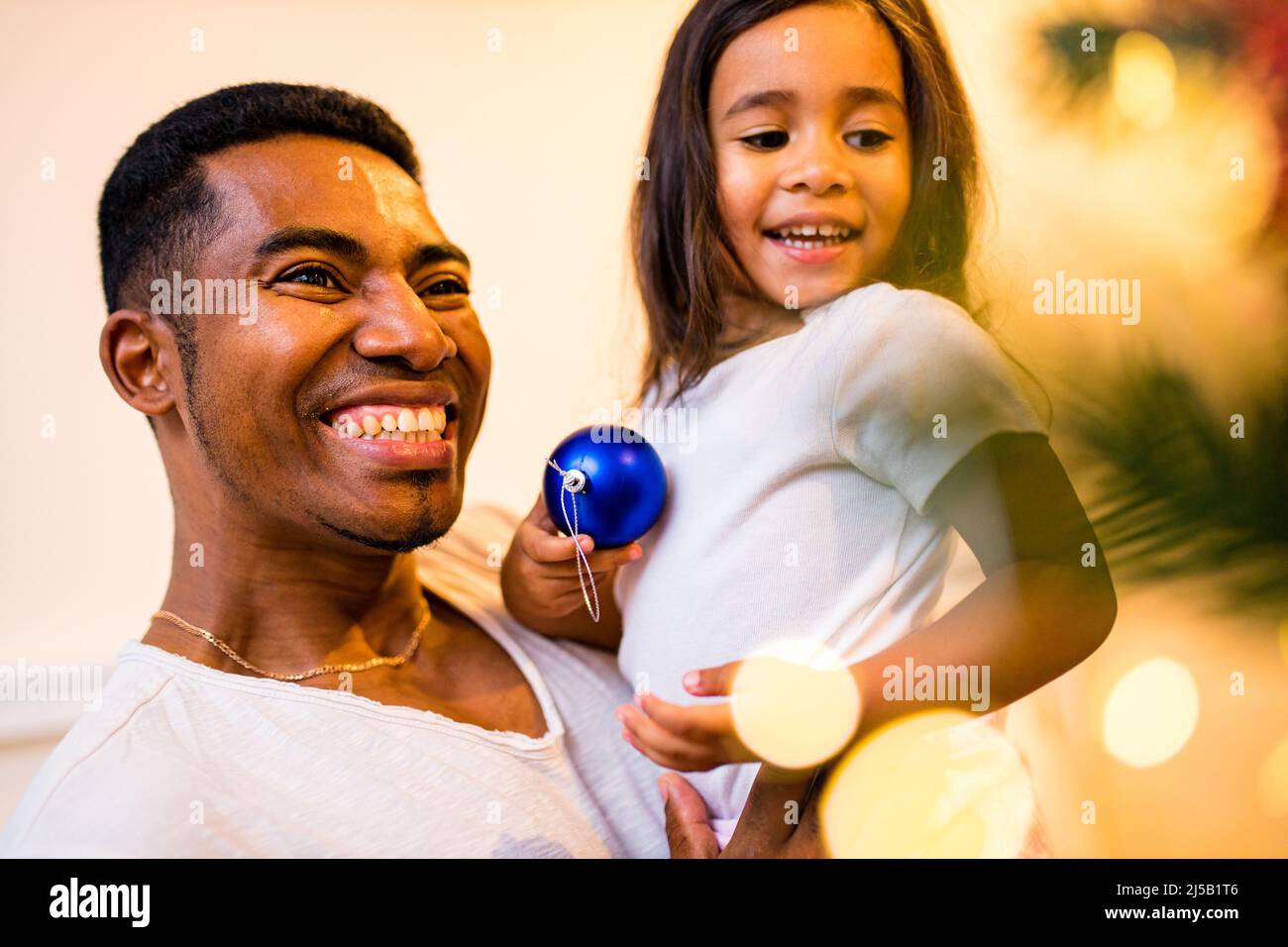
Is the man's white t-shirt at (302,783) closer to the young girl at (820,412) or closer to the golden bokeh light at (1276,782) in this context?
the young girl at (820,412)

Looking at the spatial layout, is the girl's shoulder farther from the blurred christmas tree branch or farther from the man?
the man

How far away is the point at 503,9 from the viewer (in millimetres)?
1353

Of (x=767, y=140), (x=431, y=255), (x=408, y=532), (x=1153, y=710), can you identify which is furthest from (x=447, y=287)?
(x=1153, y=710)

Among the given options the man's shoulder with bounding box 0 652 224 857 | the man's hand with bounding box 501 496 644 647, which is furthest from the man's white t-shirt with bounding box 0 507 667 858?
the man's hand with bounding box 501 496 644 647

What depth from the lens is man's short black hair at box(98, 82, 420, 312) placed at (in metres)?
1.17

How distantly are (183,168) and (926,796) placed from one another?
1007 millimetres

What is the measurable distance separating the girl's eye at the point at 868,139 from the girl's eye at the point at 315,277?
0.55 m

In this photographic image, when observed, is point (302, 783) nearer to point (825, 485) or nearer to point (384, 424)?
point (384, 424)

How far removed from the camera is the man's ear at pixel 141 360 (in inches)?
46.7

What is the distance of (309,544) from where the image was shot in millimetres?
1218

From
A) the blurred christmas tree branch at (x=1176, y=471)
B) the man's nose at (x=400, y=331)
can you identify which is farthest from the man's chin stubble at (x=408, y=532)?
the blurred christmas tree branch at (x=1176, y=471)

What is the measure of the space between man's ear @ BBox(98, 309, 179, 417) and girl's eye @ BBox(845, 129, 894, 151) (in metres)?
0.74
